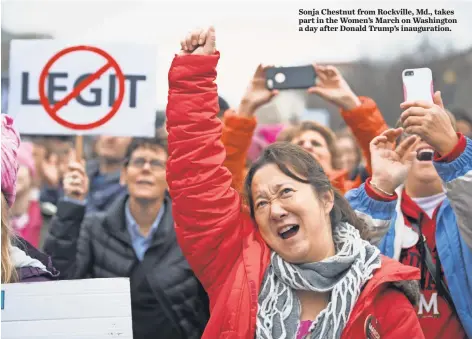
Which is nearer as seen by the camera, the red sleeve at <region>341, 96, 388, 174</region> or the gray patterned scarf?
the gray patterned scarf

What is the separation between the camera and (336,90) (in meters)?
3.19

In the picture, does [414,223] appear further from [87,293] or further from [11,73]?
[11,73]

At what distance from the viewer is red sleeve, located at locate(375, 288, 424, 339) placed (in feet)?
8.14

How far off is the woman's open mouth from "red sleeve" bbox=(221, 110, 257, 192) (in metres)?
0.60

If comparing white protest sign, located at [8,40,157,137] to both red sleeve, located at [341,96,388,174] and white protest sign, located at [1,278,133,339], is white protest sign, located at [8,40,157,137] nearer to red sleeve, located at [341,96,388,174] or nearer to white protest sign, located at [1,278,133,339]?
red sleeve, located at [341,96,388,174]

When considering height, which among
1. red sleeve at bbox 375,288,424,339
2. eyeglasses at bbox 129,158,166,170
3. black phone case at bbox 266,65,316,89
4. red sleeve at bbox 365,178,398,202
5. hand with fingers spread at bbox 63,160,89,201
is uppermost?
black phone case at bbox 266,65,316,89

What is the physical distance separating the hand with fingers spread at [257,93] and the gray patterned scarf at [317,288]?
752mm

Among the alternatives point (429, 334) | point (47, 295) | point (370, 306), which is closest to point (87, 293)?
point (47, 295)

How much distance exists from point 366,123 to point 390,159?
27 cm

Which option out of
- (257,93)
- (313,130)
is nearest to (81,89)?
(257,93)

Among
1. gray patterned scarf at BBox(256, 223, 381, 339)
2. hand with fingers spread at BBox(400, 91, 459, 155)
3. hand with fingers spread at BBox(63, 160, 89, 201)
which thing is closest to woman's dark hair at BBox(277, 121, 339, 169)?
hand with fingers spread at BBox(63, 160, 89, 201)

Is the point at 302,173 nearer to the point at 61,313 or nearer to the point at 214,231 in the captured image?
the point at 214,231

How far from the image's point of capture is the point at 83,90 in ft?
11.6

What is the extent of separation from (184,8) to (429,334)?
4.42 ft
